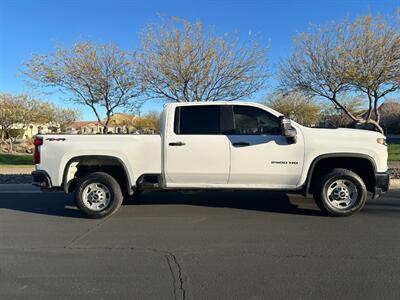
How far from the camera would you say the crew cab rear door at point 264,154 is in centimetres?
673

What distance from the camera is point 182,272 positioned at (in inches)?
175

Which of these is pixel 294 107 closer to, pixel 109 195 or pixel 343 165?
pixel 343 165

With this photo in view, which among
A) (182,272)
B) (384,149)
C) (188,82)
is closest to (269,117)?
(384,149)

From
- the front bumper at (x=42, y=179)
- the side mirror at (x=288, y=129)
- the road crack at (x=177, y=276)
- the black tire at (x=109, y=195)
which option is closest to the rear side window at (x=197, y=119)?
the side mirror at (x=288, y=129)

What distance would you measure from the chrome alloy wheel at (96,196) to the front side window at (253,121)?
2.53 metres

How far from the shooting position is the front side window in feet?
22.4

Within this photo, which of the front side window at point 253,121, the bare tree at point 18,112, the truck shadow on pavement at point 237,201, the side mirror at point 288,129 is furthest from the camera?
the bare tree at point 18,112

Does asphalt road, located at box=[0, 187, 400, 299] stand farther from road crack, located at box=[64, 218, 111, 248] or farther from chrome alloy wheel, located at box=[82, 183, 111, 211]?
chrome alloy wheel, located at box=[82, 183, 111, 211]

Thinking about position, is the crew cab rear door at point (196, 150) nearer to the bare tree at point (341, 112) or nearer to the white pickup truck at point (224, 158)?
the white pickup truck at point (224, 158)

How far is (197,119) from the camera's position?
7000 mm

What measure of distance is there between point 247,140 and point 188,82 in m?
9.57

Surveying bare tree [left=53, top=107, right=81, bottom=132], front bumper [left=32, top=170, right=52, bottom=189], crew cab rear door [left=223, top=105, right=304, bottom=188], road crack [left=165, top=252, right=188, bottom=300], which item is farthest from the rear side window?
bare tree [left=53, top=107, right=81, bottom=132]

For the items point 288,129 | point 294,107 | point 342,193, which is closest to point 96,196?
point 288,129

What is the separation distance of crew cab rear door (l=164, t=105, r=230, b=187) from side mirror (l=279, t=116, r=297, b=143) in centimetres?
96
